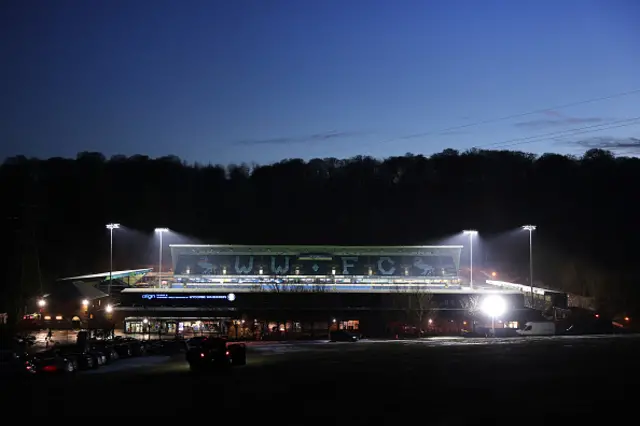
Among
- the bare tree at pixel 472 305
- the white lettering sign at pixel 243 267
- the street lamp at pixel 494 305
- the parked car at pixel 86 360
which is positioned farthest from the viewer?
the white lettering sign at pixel 243 267

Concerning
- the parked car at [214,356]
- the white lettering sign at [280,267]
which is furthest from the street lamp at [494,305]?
the parked car at [214,356]

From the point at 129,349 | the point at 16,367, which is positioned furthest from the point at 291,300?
the point at 16,367

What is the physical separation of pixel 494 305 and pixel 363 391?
4787cm

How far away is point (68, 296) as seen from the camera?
71.6m

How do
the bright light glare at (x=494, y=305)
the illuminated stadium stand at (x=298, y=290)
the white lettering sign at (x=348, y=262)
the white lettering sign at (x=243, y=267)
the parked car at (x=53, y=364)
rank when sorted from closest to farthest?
the parked car at (x=53, y=364) < the illuminated stadium stand at (x=298, y=290) < the bright light glare at (x=494, y=305) < the white lettering sign at (x=243, y=267) < the white lettering sign at (x=348, y=262)

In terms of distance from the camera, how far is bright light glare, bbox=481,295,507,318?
69.4 m

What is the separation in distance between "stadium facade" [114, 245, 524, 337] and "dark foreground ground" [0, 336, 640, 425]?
2791cm

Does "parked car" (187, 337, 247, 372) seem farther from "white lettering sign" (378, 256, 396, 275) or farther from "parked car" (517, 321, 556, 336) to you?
"white lettering sign" (378, 256, 396, 275)

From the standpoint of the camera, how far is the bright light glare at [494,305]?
69375 mm

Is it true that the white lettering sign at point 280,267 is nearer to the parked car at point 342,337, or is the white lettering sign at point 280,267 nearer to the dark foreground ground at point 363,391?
the parked car at point 342,337

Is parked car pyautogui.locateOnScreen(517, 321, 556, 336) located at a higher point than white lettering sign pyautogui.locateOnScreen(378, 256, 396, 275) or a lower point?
lower

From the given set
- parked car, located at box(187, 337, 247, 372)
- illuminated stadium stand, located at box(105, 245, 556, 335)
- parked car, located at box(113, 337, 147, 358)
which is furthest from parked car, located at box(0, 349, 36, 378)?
illuminated stadium stand, located at box(105, 245, 556, 335)

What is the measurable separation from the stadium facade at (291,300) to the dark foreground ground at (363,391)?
2791 cm

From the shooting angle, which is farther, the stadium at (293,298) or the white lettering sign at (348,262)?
the white lettering sign at (348,262)
